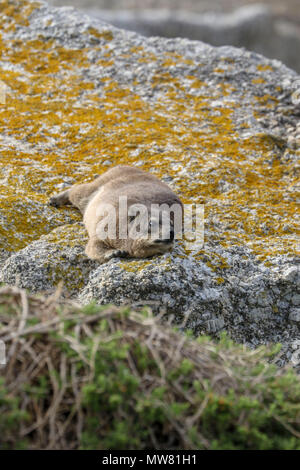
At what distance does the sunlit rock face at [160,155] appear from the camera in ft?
18.8

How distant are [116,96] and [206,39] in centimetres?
755

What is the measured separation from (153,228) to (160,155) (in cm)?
248

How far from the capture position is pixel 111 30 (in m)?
11.2

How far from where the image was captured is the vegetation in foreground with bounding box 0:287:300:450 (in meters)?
2.59

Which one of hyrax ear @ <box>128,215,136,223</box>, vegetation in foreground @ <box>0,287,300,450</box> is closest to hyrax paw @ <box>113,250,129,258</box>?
hyrax ear @ <box>128,215,136,223</box>

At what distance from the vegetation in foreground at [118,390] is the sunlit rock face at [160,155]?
903 mm

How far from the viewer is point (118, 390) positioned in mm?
2648

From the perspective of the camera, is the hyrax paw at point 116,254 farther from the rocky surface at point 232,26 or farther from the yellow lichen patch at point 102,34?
the rocky surface at point 232,26

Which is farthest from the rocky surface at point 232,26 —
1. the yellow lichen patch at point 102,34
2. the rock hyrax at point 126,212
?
the rock hyrax at point 126,212

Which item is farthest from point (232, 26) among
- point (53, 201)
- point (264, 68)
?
point (53, 201)

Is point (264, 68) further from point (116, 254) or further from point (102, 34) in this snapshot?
point (116, 254)

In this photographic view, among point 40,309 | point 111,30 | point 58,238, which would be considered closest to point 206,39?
point 111,30

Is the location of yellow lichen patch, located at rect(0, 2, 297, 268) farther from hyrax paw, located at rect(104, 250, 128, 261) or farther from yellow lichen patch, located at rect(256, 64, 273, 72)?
yellow lichen patch, located at rect(256, 64, 273, 72)

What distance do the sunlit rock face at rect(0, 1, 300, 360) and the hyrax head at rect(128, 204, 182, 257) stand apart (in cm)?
21
